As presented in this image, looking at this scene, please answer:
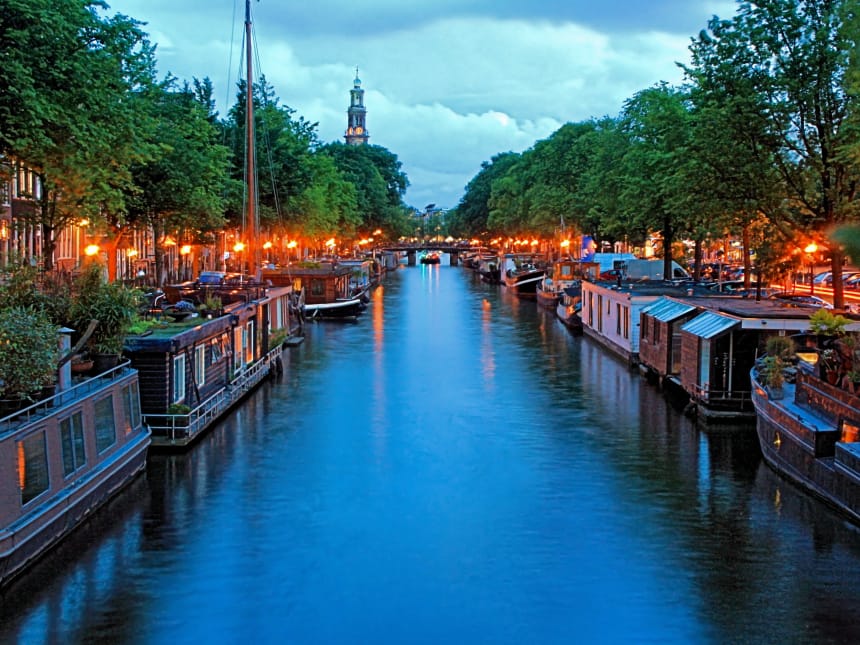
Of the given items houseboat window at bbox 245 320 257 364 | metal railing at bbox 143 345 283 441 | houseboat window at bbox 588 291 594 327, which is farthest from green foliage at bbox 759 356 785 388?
houseboat window at bbox 588 291 594 327

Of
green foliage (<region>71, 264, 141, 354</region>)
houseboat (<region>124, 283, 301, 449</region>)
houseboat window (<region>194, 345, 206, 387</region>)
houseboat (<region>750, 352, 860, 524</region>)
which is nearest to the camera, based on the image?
houseboat (<region>750, 352, 860, 524</region>)

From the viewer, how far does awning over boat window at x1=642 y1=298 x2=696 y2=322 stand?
4131 centimetres

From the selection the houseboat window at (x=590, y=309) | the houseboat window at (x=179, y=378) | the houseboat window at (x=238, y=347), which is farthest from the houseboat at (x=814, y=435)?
the houseboat window at (x=590, y=309)

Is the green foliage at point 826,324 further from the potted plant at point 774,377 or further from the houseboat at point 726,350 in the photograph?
the houseboat at point 726,350

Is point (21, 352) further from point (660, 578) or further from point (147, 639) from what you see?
point (660, 578)

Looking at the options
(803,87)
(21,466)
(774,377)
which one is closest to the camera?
(21,466)

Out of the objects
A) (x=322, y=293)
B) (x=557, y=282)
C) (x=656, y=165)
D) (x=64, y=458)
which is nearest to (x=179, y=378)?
(x=64, y=458)

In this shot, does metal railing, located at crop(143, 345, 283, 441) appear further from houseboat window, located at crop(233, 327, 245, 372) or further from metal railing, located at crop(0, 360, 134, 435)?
metal railing, located at crop(0, 360, 134, 435)

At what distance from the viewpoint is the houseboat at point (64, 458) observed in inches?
745

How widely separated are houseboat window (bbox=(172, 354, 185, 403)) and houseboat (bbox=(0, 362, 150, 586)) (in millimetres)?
3094

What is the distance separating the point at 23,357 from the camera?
828 inches

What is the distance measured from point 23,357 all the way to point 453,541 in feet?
31.2

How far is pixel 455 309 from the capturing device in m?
89.4

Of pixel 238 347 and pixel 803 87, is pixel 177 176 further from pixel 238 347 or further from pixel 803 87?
pixel 803 87
